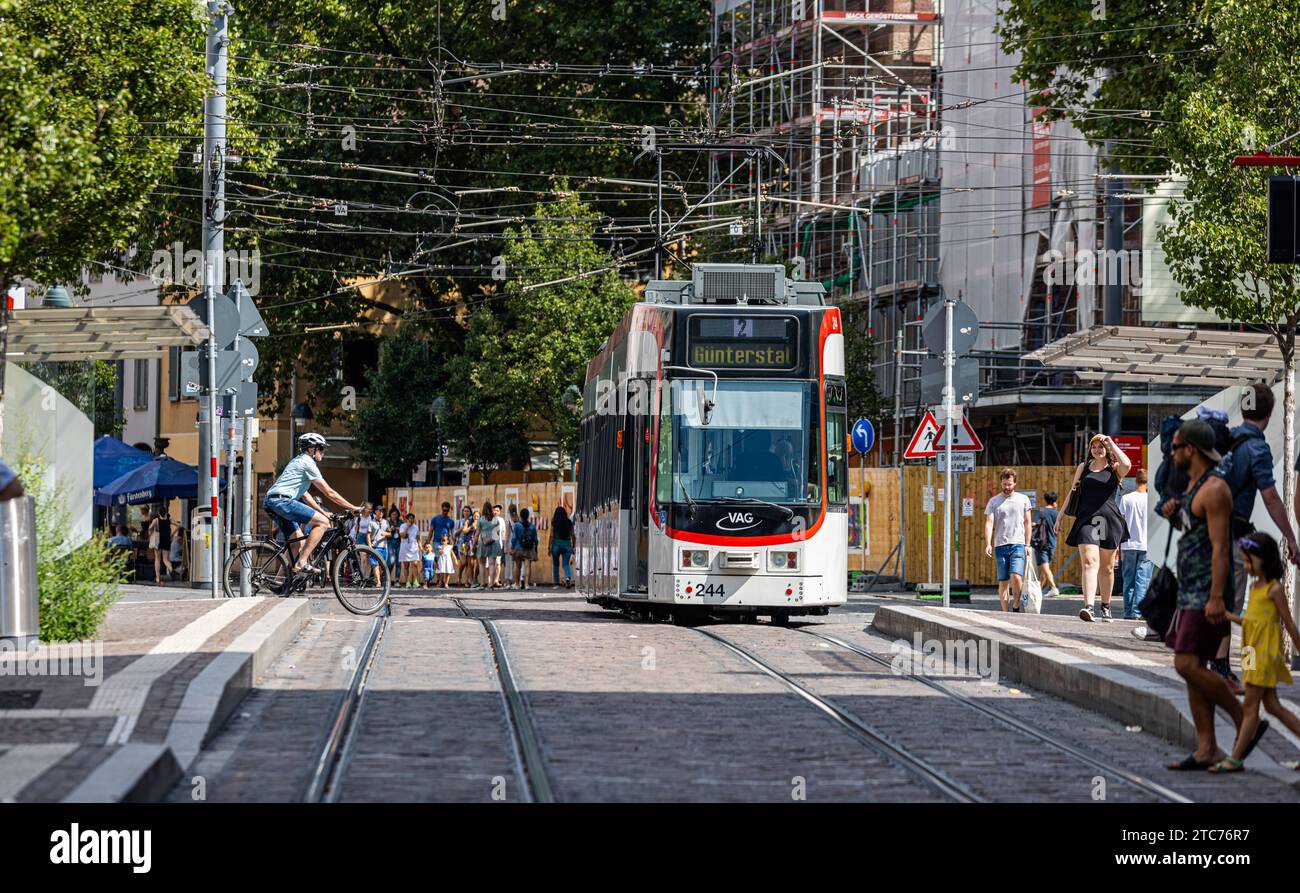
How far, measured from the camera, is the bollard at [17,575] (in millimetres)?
12602

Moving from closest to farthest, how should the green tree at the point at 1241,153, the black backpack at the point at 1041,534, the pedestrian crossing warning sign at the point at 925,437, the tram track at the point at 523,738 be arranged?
1. the tram track at the point at 523,738
2. the green tree at the point at 1241,153
3. the black backpack at the point at 1041,534
4. the pedestrian crossing warning sign at the point at 925,437

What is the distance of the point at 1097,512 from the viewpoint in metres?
20.8

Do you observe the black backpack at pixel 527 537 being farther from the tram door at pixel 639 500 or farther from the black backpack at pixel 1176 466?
the black backpack at pixel 1176 466

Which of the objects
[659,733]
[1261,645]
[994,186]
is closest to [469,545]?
[994,186]

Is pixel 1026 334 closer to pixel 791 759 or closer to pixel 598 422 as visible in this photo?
pixel 598 422

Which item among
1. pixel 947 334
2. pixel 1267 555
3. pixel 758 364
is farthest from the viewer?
pixel 947 334

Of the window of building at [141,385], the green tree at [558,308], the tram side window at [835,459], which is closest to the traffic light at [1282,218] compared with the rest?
the tram side window at [835,459]

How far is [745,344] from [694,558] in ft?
7.07

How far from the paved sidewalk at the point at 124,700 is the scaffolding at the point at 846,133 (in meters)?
31.0

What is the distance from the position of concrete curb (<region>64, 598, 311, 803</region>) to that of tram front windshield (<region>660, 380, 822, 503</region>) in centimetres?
466

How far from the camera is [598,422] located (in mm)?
24703

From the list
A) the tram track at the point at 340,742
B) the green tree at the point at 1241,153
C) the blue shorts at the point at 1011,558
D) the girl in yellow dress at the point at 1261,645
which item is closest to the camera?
the tram track at the point at 340,742
